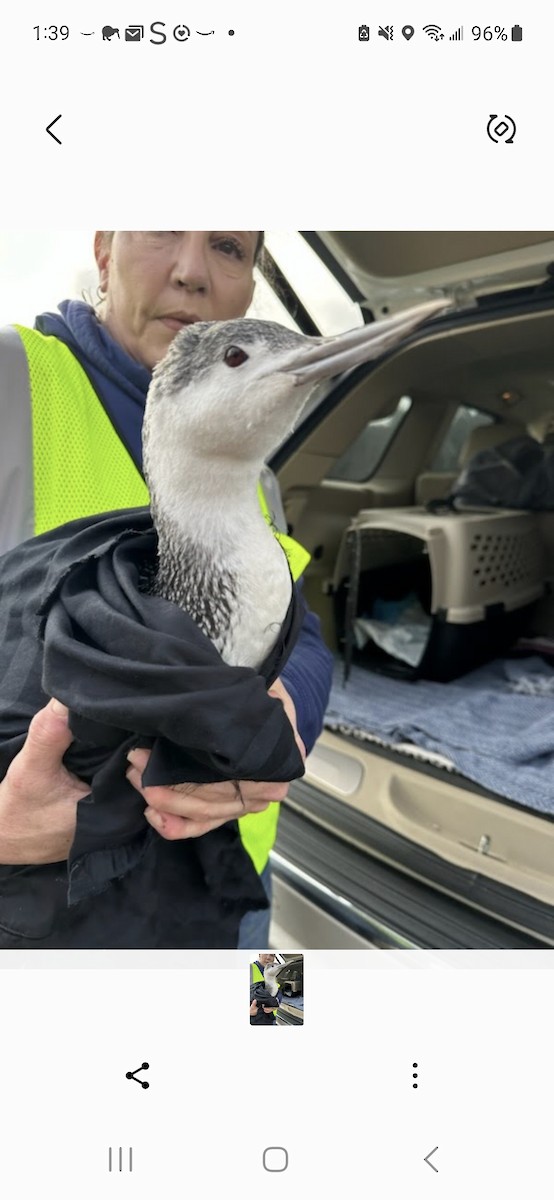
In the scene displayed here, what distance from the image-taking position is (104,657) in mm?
327

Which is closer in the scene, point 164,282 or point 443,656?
point 164,282

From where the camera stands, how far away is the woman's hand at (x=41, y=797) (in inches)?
15.1

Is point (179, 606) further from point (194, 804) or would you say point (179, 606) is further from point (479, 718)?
point (479, 718)

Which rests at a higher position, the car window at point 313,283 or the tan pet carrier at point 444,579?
the car window at point 313,283

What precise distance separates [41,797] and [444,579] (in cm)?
123

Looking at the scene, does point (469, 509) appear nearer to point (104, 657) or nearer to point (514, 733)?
point (514, 733)

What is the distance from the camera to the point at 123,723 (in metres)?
0.34

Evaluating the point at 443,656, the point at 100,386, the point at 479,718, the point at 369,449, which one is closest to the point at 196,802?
the point at 100,386

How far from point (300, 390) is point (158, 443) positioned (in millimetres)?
100

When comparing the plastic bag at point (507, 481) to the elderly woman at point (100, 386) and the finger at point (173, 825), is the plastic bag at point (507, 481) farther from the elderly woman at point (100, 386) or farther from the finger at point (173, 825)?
the finger at point (173, 825)
